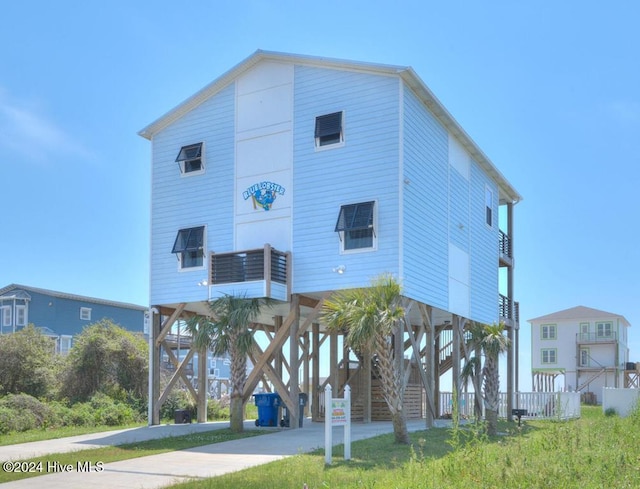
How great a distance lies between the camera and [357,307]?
16.9 metres

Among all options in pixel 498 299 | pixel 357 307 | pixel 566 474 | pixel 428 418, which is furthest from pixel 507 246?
pixel 566 474

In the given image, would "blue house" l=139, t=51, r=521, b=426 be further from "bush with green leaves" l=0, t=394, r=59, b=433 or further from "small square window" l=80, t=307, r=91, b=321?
"small square window" l=80, t=307, r=91, b=321

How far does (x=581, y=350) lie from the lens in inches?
2343

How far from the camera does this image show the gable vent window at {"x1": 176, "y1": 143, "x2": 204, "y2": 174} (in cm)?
2439

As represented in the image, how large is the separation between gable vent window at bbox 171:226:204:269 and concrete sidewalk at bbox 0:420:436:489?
514cm

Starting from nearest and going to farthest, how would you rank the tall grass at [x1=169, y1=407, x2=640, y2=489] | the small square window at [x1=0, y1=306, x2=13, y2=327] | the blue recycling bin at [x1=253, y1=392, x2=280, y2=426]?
the tall grass at [x1=169, y1=407, x2=640, y2=489], the blue recycling bin at [x1=253, y1=392, x2=280, y2=426], the small square window at [x1=0, y1=306, x2=13, y2=327]

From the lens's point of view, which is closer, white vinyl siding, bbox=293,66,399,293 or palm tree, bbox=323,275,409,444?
palm tree, bbox=323,275,409,444

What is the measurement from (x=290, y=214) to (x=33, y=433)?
9653mm

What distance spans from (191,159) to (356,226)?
21.7ft

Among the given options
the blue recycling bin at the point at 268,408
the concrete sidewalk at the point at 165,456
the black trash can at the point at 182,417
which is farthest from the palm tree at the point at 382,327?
the black trash can at the point at 182,417

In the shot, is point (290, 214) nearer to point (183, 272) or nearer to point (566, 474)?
point (183, 272)

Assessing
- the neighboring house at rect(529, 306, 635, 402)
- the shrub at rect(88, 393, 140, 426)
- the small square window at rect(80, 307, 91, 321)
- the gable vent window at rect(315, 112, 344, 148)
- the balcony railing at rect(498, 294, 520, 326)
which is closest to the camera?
the gable vent window at rect(315, 112, 344, 148)

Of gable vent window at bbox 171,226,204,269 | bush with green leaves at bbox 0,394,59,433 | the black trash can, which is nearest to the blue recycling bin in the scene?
the black trash can

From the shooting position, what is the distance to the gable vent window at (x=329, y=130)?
21.7 m
